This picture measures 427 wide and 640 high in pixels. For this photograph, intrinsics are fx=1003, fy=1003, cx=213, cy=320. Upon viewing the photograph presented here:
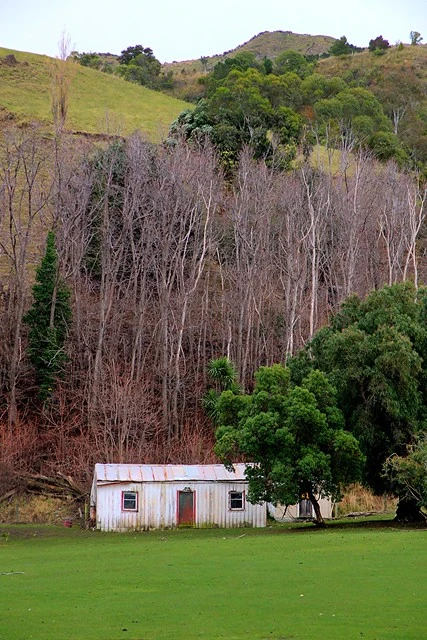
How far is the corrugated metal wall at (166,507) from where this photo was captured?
144 ft

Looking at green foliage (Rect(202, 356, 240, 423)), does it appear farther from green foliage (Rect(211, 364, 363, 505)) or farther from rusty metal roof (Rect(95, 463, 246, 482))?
green foliage (Rect(211, 364, 363, 505))

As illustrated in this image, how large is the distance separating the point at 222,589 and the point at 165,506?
68.7 ft

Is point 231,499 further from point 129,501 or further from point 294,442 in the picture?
point 294,442

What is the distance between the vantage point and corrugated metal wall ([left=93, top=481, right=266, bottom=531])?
43.8 m

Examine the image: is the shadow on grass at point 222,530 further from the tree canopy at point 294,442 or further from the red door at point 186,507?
the tree canopy at point 294,442

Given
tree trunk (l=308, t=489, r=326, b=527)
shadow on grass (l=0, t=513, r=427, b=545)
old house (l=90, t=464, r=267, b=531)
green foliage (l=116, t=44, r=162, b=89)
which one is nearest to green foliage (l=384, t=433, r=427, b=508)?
shadow on grass (l=0, t=513, r=427, b=545)

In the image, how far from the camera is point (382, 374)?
133 feet

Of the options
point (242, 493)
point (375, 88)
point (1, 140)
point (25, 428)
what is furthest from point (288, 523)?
point (375, 88)

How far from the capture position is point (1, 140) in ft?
306

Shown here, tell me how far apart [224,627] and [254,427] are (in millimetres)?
20351

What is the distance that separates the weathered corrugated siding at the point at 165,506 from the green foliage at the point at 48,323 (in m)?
16.8

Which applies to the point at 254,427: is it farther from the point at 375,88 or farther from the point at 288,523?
the point at 375,88

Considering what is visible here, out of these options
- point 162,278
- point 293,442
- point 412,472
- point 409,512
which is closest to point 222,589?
point 293,442

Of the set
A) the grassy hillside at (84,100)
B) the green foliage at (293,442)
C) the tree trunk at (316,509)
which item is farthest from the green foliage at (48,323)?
the grassy hillside at (84,100)
